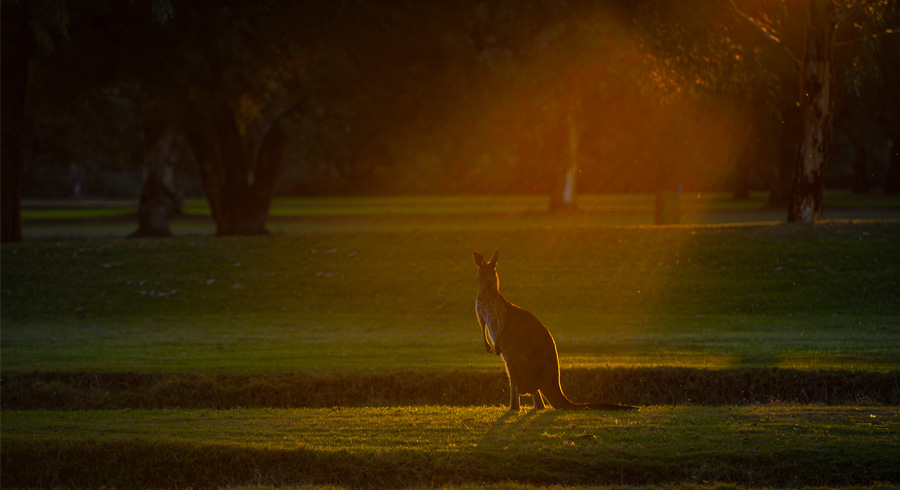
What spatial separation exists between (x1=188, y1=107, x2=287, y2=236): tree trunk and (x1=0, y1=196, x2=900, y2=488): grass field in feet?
25.6

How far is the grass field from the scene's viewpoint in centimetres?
845

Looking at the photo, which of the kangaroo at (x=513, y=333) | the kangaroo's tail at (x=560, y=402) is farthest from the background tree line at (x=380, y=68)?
the kangaroo at (x=513, y=333)

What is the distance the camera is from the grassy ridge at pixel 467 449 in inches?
315

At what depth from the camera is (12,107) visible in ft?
95.6

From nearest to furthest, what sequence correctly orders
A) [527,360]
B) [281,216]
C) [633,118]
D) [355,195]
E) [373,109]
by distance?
1. [527,360]
2. [373,109]
3. [633,118]
4. [281,216]
5. [355,195]

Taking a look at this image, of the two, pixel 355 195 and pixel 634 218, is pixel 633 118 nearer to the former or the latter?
pixel 634 218

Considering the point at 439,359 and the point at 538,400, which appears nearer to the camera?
the point at 538,400

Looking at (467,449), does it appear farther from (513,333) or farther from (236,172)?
(236,172)

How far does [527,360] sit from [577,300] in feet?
41.7

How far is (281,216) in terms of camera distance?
191 ft

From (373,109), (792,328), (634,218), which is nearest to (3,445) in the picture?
(792,328)

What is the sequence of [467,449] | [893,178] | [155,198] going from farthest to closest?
[893,178] → [155,198] → [467,449]

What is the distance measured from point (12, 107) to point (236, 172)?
26.6ft

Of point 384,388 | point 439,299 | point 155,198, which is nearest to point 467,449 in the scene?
point 384,388
